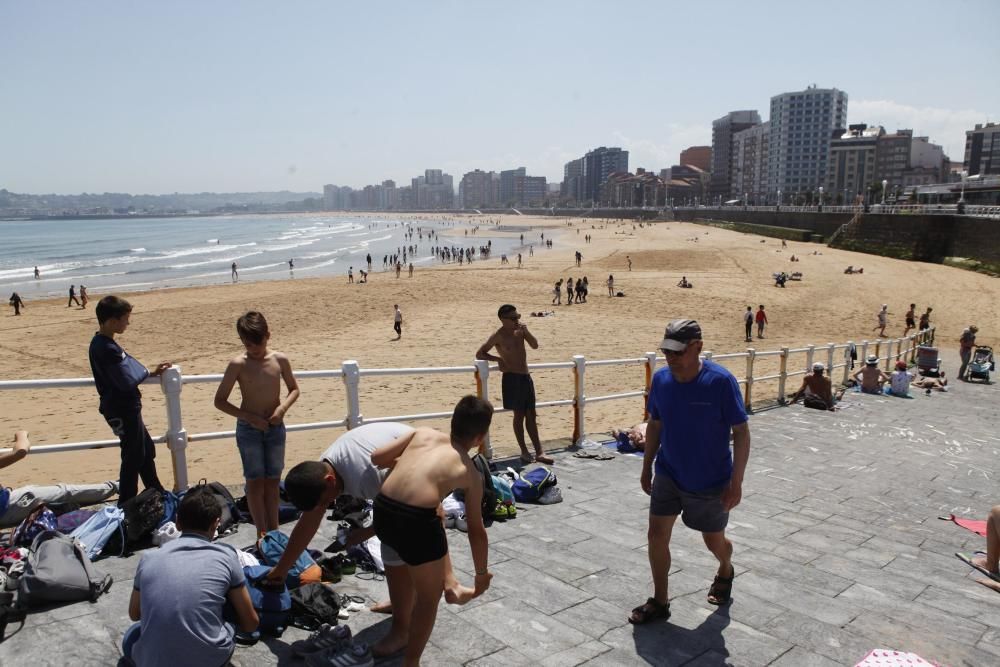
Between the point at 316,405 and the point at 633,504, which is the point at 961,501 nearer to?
the point at 633,504

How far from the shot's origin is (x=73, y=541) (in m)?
3.86

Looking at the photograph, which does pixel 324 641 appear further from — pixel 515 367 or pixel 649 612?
pixel 515 367

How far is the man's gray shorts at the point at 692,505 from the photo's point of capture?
3639mm

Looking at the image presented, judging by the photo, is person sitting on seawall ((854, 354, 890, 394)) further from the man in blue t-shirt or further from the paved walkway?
the man in blue t-shirt

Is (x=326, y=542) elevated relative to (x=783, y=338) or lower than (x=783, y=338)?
elevated

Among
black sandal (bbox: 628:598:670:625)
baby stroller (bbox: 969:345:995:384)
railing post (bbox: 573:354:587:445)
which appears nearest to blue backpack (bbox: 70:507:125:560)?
black sandal (bbox: 628:598:670:625)

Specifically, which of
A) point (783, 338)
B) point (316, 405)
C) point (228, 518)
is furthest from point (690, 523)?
Answer: point (783, 338)

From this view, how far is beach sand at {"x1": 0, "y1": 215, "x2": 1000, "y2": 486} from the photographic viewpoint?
12391 mm

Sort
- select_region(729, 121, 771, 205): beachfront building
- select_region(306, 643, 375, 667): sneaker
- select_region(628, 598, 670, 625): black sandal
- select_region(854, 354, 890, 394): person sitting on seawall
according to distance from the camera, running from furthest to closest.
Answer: select_region(729, 121, 771, 205): beachfront building
select_region(854, 354, 890, 394): person sitting on seawall
select_region(628, 598, 670, 625): black sandal
select_region(306, 643, 375, 667): sneaker

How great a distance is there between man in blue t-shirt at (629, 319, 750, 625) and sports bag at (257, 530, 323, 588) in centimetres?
177

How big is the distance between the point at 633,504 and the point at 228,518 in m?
3.16

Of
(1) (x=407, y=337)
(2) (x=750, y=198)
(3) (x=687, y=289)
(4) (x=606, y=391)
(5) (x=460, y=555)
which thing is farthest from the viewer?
(2) (x=750, y=198)

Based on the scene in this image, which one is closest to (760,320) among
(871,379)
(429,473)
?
(871,379)

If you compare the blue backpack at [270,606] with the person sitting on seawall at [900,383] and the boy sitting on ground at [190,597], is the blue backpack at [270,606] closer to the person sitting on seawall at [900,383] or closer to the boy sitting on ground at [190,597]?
the boy sitting on ground at [190,597]
